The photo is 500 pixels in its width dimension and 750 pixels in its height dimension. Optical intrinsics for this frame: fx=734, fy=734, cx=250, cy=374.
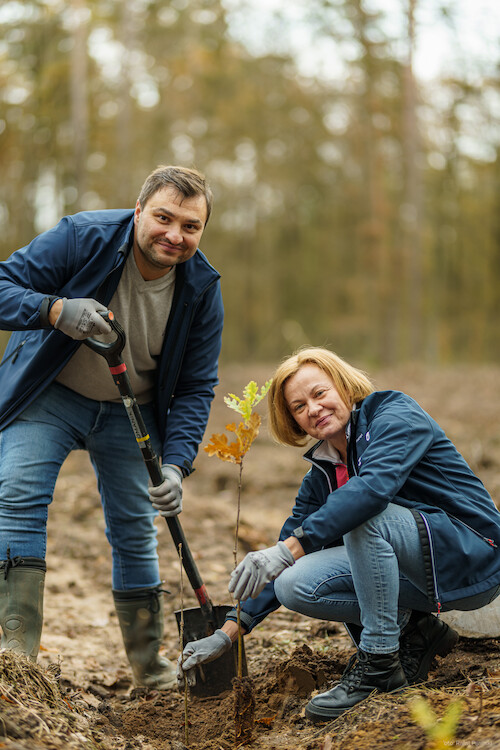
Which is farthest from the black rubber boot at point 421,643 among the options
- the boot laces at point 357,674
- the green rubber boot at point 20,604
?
the green rubber boot at point 20,604

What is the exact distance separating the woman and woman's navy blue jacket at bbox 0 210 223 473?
21.8 inches


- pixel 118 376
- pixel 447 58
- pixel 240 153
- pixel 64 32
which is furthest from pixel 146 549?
pixel 240 153

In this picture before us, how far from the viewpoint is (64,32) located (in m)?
12.3

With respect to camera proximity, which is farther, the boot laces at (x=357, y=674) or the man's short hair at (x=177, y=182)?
the man's short hair at (x=177, y=182)

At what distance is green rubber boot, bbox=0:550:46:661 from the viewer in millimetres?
2844

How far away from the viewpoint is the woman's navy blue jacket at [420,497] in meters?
2.46

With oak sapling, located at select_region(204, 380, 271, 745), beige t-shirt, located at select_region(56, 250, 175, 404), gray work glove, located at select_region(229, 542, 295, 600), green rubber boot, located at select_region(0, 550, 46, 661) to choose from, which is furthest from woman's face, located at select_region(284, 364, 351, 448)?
green rubber boot, located at select_region(0, 550, 46, 661)

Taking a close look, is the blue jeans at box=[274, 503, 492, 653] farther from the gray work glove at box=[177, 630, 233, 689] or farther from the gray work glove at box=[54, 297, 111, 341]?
the gray work glove at box=[54, 297, 111, 341]

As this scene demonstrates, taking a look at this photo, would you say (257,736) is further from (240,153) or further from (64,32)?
(240,153)

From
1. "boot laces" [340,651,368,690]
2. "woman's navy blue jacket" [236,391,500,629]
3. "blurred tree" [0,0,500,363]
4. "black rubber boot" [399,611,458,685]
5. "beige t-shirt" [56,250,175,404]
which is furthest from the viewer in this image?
"blurred tree" [0,0,500,363]

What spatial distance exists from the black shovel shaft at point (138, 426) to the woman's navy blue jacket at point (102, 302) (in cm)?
21

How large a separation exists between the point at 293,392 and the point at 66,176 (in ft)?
35.5

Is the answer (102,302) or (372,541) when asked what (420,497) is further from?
(102,302)

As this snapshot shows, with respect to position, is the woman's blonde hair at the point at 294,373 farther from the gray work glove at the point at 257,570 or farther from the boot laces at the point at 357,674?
the boot laces at the point at 357,674
